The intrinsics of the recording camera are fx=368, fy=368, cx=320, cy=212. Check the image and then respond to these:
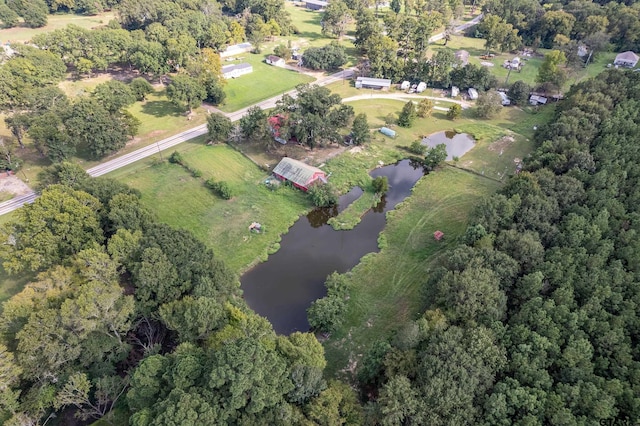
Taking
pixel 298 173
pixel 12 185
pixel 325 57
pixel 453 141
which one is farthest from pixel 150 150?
pixel 453 141

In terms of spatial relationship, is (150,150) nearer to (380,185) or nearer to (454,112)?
(380,185)

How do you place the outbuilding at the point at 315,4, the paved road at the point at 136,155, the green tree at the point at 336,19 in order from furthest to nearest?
the outbuilding at the point at 315,4, the green tree at the point at 336,19, the paved road at the point at 136,155

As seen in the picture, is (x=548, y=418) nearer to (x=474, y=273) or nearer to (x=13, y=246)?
(x=474, y=273)

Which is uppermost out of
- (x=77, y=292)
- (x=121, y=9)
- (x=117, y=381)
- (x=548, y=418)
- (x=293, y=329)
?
(x=121, y=9)

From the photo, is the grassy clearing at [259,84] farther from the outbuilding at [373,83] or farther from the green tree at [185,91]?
the outbuilding at [373,83]

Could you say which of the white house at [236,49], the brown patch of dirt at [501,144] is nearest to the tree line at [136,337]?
the brown patch of dirt at [501,144]

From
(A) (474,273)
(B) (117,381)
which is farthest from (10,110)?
(A) (474,273)

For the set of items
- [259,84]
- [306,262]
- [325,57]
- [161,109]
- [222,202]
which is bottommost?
[306,262]
